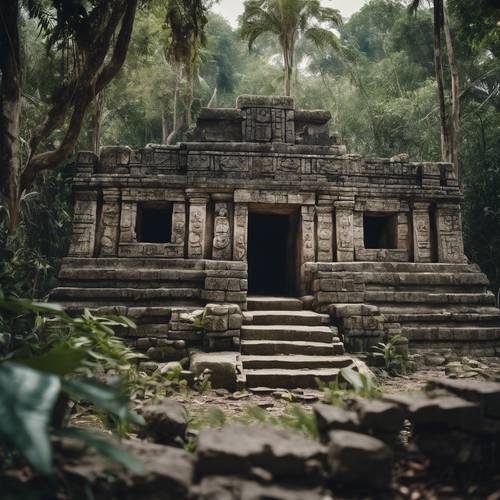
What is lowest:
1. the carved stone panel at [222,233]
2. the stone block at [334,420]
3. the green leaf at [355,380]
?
the stone block at [334,420]

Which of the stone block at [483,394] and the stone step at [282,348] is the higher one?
the stone block at [483,394]

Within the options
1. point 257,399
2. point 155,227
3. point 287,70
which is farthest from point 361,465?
point 287,70

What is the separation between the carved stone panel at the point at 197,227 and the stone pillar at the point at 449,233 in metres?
5.28

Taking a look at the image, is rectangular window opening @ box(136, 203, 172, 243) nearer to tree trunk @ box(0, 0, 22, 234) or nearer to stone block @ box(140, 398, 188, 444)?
tree trunk @ box(0, 0, 22, 234)

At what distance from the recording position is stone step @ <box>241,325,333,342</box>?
6.38 meters

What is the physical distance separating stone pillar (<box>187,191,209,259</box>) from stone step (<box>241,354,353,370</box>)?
10.5 ft

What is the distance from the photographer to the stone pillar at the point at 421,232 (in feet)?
29.2

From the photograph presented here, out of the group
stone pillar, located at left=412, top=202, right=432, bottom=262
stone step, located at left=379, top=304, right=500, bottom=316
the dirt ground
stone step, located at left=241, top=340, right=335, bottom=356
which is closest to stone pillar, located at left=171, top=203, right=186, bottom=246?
stone step, located at left=241, top=340, right=335, bottom=356

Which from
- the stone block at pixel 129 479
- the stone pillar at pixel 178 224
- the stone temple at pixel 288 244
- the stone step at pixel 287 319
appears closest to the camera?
the stone block at pixel 129 479

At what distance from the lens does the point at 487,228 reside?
13203 millimetres

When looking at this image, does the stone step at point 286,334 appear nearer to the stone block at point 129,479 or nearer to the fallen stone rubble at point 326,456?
the fallen stone rubble at point 326,456

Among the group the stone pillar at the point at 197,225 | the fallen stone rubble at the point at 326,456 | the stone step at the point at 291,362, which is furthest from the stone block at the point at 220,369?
the stone pillar at the point at 197,225

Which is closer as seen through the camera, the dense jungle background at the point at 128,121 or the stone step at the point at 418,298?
the dense jungle background at the point at 128,121

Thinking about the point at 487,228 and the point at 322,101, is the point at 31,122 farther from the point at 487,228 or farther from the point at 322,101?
the point at 322,101
